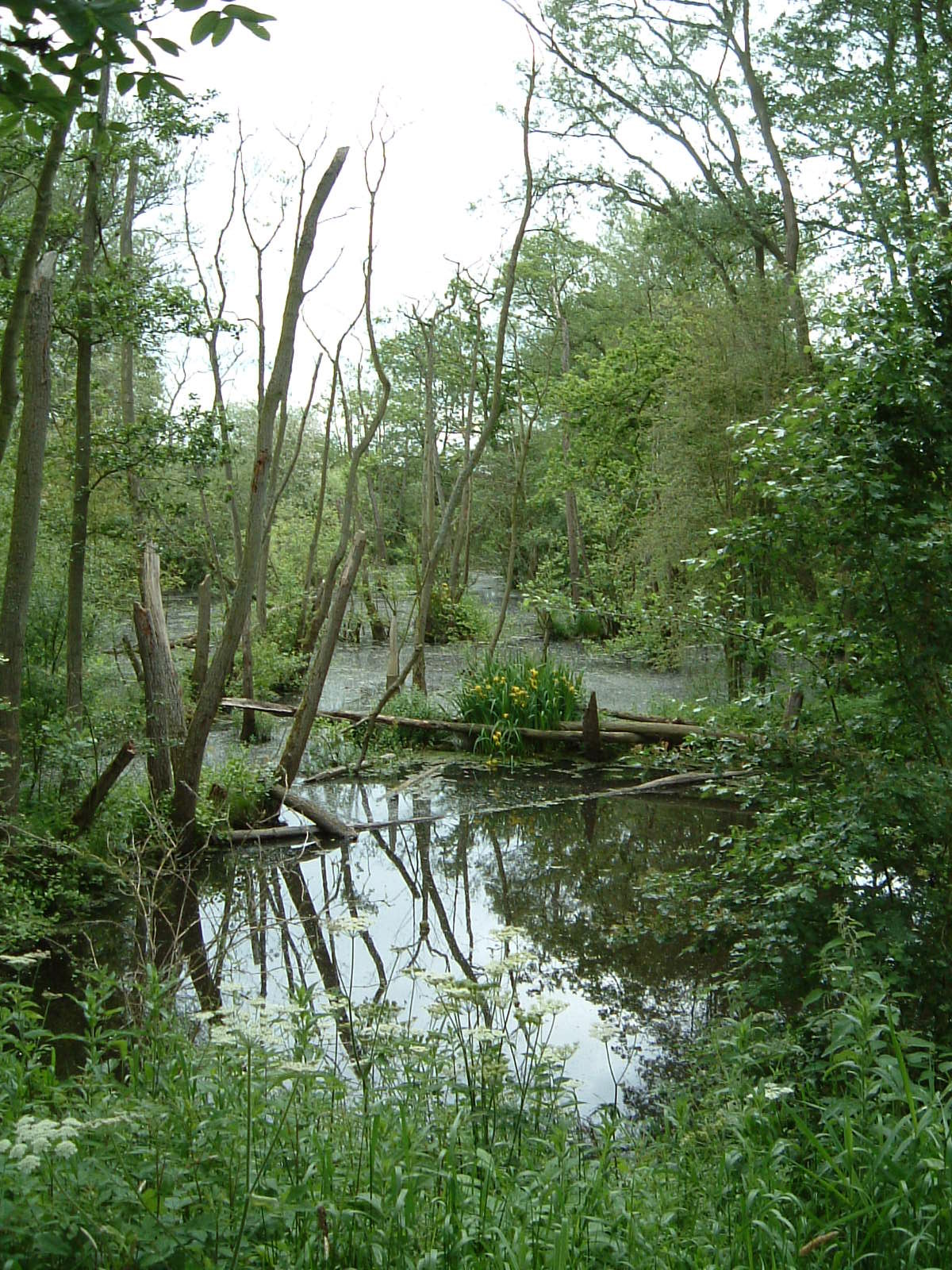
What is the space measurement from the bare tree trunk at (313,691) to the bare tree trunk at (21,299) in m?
3.76

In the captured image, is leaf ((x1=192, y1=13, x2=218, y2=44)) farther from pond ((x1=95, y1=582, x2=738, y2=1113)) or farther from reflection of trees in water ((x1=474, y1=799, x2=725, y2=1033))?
reflection of trees in water ((x1=474, y1=799, x2=725, y2=1033))

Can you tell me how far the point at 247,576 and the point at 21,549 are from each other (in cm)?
192

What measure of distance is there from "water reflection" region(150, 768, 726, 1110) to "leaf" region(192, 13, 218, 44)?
91.7 inches

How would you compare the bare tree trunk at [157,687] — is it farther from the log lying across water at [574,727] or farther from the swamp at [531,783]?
the log lying across water at [574,727]

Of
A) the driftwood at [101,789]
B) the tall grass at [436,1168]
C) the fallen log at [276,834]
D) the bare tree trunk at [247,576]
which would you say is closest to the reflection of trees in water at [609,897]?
the fallen log at [276,834]

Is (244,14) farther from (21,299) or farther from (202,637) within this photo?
(202,637)

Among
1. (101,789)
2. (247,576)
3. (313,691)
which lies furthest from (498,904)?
(247,576)

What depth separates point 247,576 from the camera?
299 inches

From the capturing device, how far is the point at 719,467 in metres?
11.9

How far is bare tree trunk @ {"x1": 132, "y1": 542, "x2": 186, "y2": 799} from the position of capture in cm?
723

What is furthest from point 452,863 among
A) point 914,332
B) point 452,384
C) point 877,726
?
point 452,384

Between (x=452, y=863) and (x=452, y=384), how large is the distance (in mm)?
18326

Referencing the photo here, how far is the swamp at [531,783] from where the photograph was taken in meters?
2.36

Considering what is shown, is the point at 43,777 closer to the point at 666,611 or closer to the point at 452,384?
the point at 666,611
